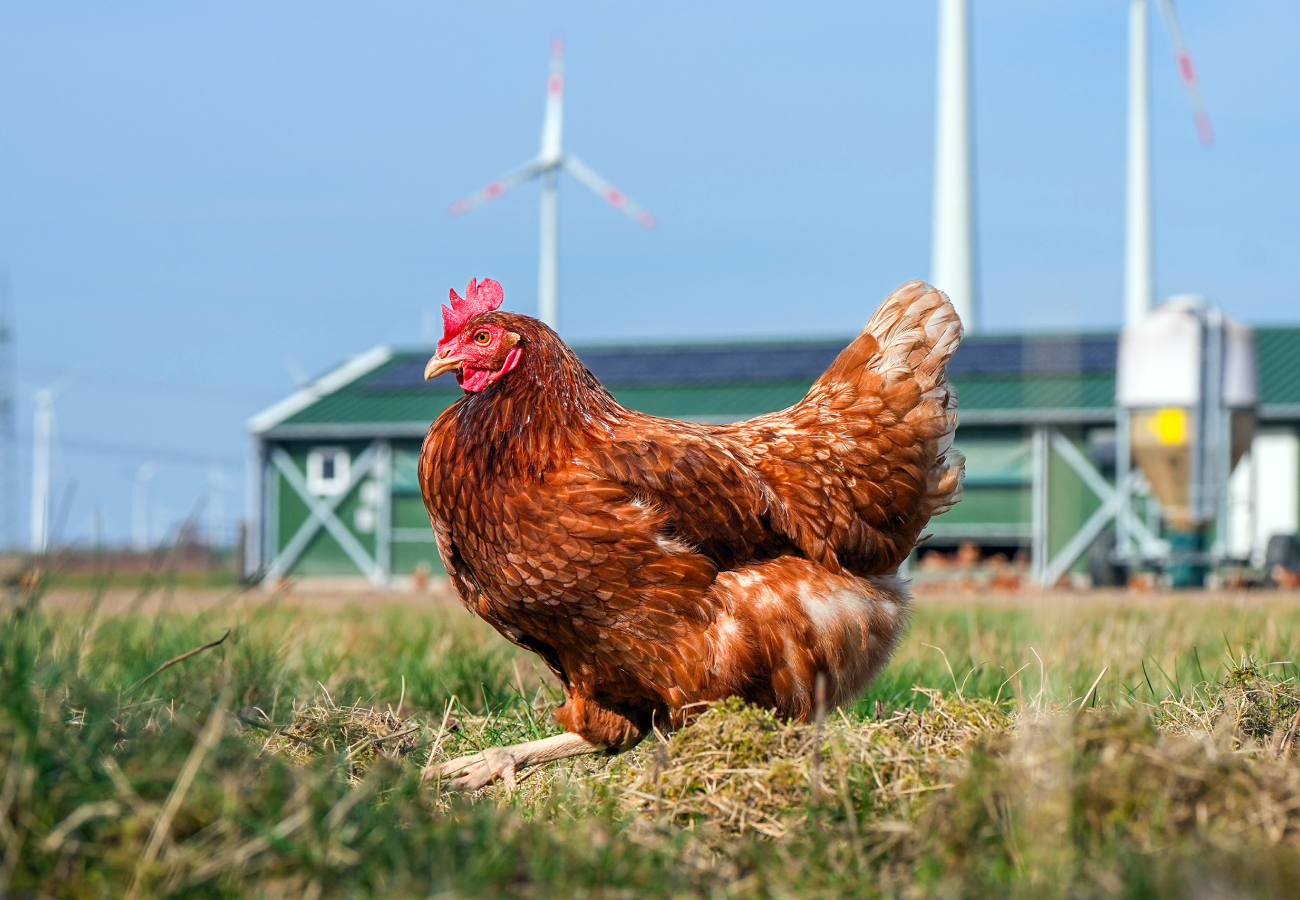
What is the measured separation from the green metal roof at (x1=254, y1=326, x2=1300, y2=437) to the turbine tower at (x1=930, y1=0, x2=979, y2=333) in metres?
2.51

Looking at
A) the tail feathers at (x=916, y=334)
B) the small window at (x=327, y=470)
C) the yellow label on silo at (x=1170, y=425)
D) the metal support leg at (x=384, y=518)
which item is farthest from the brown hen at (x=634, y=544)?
the small window at (x=327, y=470)

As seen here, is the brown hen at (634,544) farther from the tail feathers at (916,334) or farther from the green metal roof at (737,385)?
the green metal roof at (737,385)

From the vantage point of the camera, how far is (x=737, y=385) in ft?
86.1

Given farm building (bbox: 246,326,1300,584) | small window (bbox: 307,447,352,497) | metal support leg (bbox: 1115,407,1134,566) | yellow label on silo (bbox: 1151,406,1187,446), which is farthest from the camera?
small window (bbox: 307,447,352,497)

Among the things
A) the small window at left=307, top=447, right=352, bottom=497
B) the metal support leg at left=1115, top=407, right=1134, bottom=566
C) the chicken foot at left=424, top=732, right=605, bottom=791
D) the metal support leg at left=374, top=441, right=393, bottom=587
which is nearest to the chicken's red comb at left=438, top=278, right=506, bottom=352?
the chicken foot at left=424, top=732, right=605, bottom=791

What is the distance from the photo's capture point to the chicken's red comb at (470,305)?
392 cm

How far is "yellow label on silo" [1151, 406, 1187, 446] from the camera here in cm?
1600

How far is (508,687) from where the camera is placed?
5070 mm

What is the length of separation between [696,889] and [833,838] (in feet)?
1.23

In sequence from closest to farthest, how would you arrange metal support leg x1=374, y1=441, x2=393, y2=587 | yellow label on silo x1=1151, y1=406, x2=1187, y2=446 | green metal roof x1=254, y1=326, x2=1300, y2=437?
yellow label on silo x1=1151, y1=406, x2=1187, y2=446 < green metal roof x1=254, y1=326, x2=1300, y2=437 < metal support leg x1=374, y1=441, x2=393, y2=587

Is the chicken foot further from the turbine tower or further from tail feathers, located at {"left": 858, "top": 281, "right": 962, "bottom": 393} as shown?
the turbine tower

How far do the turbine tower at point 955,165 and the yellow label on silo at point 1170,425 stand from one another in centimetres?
441

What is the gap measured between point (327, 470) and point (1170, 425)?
17472 millimetres

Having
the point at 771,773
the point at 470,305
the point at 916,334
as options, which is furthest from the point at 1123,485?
the point at 771,773
